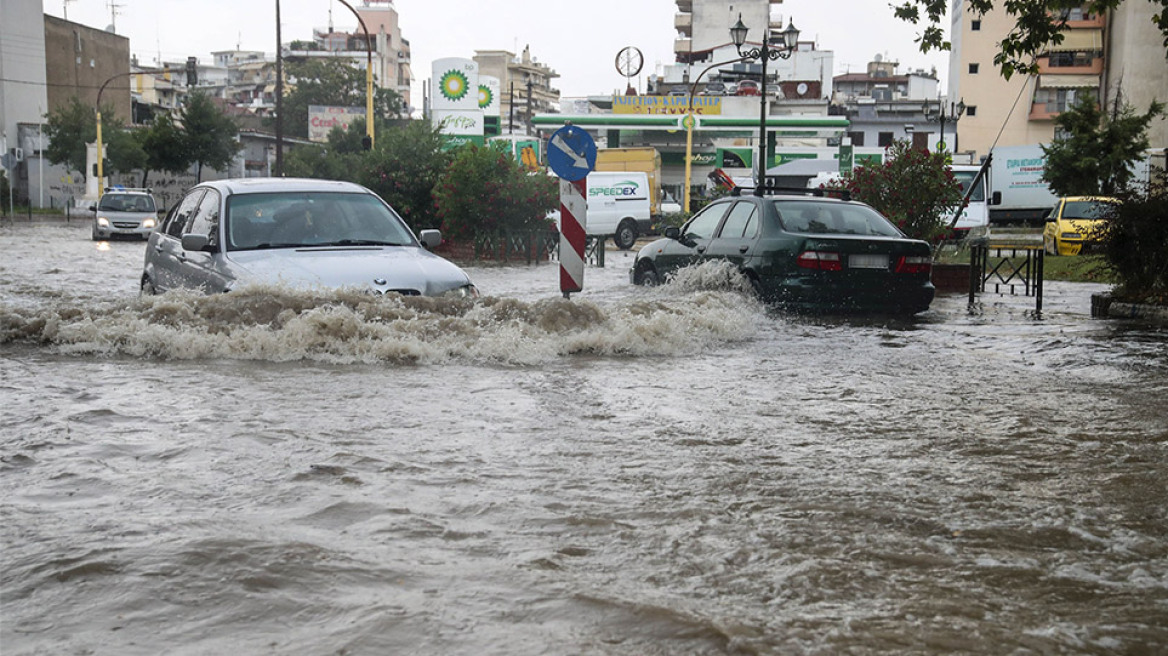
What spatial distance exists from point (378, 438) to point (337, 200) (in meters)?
4.65

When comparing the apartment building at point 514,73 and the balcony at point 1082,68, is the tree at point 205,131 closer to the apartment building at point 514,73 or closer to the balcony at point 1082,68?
the balcony at point 1082,68

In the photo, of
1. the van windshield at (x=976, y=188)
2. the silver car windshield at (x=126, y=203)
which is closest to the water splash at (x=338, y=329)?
the van windshield at (x=976, y=188)

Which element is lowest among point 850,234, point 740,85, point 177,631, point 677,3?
point 177,631

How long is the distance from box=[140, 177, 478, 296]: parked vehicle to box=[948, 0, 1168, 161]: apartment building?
51.2 meters

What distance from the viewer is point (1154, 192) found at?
1231 centimetres

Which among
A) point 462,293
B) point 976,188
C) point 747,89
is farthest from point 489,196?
point 747,89

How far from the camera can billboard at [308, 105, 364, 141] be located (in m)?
80.8

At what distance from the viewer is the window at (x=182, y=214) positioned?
1051 centimetres

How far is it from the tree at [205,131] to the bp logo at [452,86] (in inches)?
502

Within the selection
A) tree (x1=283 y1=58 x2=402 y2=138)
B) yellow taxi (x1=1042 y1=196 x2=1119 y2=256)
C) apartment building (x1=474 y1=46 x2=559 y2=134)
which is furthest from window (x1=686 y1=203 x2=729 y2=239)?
apartment building (x1=474 y1=46 x2=559 y2=134)

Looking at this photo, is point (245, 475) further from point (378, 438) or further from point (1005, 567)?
point (1005, 567)

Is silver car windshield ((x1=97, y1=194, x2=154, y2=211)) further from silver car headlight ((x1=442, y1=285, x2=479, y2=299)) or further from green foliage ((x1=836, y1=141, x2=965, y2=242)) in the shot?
silver car headlight ((x1=442, y1=285, x2=479, y2=299))

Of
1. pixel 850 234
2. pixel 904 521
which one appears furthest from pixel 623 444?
pixel 850 234

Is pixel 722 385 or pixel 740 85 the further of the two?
pixel 740 85
